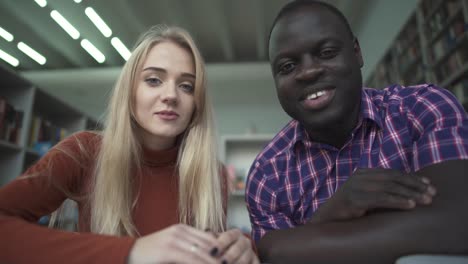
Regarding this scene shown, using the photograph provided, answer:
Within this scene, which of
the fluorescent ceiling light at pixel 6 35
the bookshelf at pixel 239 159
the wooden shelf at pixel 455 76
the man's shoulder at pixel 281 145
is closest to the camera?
the man's shoulder at pixel 281 145

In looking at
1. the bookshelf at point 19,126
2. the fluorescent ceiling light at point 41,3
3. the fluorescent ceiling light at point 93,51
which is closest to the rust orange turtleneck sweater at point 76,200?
the bookshelf at point 19,126

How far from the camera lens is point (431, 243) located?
61 centimetres

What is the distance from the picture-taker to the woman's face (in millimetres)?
1142

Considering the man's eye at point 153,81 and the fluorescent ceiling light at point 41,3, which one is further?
the fluorescent ceiling light at point 41,3

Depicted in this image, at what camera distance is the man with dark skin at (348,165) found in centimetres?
64

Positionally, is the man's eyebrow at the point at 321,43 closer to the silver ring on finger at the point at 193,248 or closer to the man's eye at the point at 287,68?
the man's eye at the point at 287,68

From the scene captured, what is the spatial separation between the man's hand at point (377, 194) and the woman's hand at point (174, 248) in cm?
30

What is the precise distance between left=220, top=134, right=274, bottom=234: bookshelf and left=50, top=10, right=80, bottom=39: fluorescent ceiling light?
2.16 meters

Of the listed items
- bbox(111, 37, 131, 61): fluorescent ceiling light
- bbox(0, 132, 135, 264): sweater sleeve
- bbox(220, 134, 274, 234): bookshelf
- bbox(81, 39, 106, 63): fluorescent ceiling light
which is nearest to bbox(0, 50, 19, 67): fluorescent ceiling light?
bbox(81, 39, 106, 63): fluorescent ceiling light

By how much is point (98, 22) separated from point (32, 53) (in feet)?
4.99

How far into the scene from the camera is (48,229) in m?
0.68

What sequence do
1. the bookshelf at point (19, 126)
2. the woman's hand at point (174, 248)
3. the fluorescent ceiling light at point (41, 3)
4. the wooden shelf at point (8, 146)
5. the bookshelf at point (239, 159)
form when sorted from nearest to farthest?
the woman's hand at point (174, 248)
the wooden shelf at point (8, 146)
the bookshelf at point (19, 126)
the fluorescent ceiling light at point (41, 3)
the bookshelf at point (239, 159)

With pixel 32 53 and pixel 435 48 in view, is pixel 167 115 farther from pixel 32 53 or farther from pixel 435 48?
pixel 32 53

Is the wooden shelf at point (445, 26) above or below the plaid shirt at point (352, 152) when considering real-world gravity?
above
